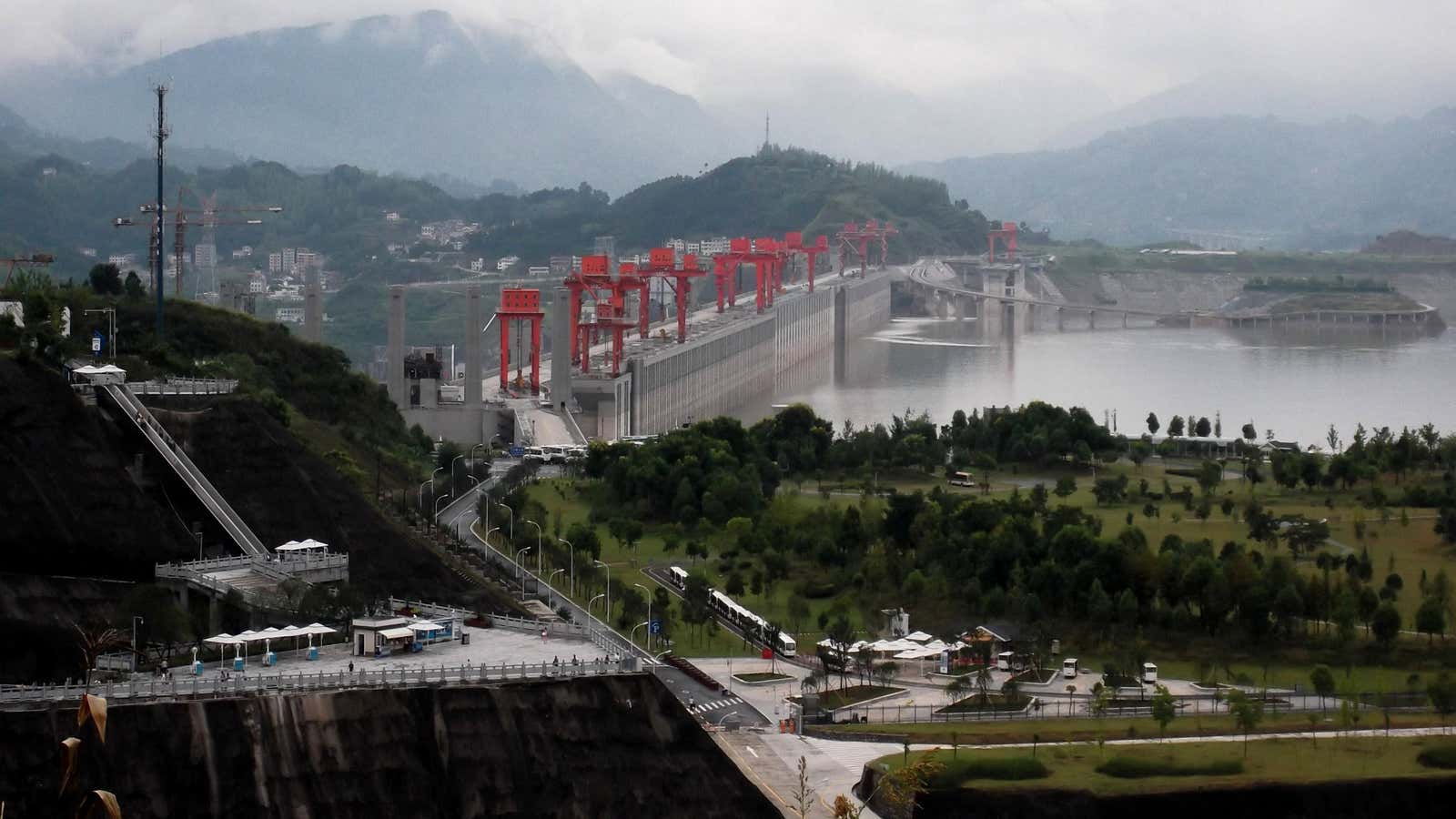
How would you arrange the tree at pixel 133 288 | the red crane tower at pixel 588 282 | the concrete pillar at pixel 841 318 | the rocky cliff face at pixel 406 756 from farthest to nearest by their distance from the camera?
the concrete pillar at pixel 841 318, the red crane tower at pixel 588 282, the tree at pixel 133 288, the rocky cliff face at pixel 406 756

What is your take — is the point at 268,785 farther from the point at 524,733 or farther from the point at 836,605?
the point at 836,605

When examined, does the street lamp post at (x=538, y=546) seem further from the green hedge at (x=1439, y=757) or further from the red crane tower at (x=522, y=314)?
the red crane tower at (x=522, y=314)

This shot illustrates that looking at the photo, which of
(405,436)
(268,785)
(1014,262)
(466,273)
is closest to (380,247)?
(466,273)

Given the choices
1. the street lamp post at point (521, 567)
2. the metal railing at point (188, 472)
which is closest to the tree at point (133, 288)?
the street lamp post at point (521, 567)

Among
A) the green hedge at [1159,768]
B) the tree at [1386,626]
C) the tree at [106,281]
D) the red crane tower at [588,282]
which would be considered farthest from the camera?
the red crane tower at [588,282]

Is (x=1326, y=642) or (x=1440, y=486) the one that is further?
(x=1440, y=486)

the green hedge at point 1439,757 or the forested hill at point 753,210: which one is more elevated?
the forested hill at point 753,210

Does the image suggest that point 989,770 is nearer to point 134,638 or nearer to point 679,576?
point 134,638
